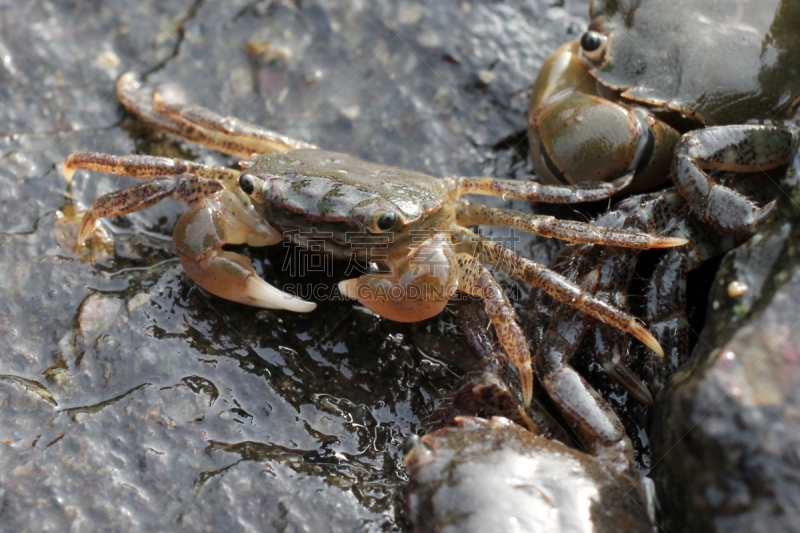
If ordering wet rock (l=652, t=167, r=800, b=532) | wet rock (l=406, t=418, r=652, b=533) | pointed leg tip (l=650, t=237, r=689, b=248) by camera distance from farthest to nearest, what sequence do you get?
pointed leg tip (l=650, t=237, r=689, b=248) → wet rock (l=406, t=418, r=652, b=533) → wet rock (l=652, t=167, r=800, b=532)

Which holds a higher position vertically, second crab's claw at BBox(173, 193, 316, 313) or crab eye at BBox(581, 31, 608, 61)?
crab eye at BBox(581, 31, 608, 61)

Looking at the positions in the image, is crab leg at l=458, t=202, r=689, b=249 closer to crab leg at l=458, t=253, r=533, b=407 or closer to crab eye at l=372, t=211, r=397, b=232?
crab leg at l=458, t=253, r=533, b=407

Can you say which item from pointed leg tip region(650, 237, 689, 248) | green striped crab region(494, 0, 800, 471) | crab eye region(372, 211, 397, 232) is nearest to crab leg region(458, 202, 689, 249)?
pointed leg tip region(650, 237, 689, 248)

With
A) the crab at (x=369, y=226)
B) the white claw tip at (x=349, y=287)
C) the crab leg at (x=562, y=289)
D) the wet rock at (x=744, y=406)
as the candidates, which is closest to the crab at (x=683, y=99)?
the crab at (x=369, y=226)

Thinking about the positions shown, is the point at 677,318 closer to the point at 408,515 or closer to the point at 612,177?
the point at 612,177

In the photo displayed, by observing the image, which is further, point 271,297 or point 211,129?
point 211,129

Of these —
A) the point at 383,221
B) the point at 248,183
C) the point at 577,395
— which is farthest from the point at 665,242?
the point at 248,183

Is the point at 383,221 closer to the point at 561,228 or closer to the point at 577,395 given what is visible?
the point at 561,228
